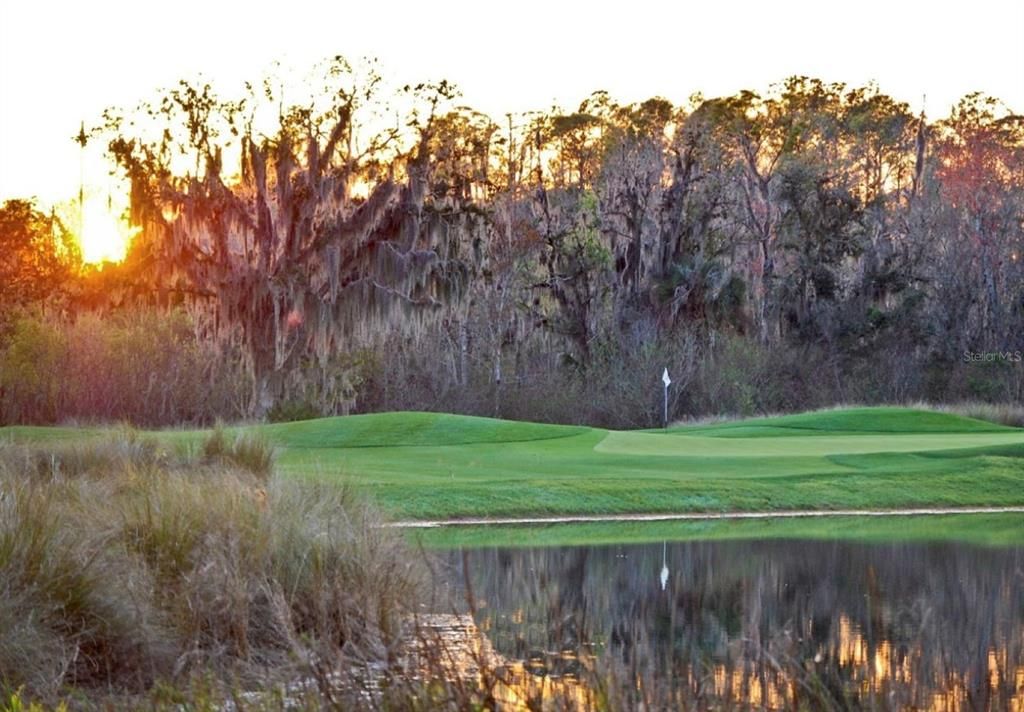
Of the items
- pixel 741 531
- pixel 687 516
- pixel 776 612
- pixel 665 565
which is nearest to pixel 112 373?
pixel 687 516

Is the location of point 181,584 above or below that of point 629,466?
above

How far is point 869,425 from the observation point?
32906 millimetres

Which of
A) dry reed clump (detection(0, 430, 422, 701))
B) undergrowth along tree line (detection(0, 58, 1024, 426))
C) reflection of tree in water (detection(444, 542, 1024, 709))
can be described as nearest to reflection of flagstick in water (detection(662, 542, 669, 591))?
reflection of tree in water (detection(444, 542, 1024, 709))

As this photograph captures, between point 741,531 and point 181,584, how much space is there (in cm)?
1081

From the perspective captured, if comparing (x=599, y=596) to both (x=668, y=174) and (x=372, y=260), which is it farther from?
(x=668, y=174)

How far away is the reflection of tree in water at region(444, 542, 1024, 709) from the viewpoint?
9219mm

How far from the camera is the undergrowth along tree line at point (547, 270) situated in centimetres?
3794

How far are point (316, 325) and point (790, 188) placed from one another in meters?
17.8

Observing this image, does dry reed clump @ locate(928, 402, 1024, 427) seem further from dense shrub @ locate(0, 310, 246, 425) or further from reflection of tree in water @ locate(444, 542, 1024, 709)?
reflection of tree in water @ locate(444, 542, 1024, 709)

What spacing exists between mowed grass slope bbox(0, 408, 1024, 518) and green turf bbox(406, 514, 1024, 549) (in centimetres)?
80

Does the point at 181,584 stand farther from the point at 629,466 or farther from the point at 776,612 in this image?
the point at 629,466

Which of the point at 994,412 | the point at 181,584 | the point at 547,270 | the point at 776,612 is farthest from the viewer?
the point at 547,270

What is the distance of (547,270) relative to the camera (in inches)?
1903

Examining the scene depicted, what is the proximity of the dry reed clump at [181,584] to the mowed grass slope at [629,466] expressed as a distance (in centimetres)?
714
